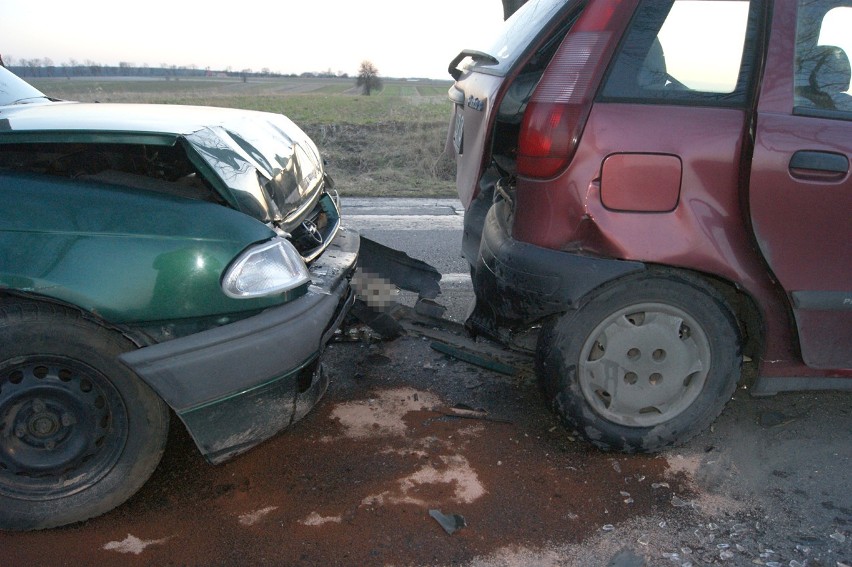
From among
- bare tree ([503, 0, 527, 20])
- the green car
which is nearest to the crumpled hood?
the green car

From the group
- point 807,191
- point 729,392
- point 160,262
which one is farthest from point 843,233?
point 160,262

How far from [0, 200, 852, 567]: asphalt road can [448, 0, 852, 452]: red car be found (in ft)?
0.91

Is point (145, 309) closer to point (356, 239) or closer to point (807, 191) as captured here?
point (356, 239)

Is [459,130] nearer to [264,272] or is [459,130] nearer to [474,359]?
[474,359]

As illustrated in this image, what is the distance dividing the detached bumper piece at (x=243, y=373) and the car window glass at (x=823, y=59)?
203 centimetres

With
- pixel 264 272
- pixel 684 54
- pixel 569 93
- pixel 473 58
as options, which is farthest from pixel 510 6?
pixel 264 272

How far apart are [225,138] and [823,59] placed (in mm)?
2434

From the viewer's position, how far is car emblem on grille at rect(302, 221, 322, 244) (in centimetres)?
310

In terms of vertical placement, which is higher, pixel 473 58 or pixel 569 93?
pixel 473 58

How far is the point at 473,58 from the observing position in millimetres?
3766

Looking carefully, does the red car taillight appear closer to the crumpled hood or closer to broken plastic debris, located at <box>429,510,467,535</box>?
the crumpled hood

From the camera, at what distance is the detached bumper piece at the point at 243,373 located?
225 centimetres

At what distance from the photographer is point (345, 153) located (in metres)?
12.4

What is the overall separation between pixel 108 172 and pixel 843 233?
2893 mm
